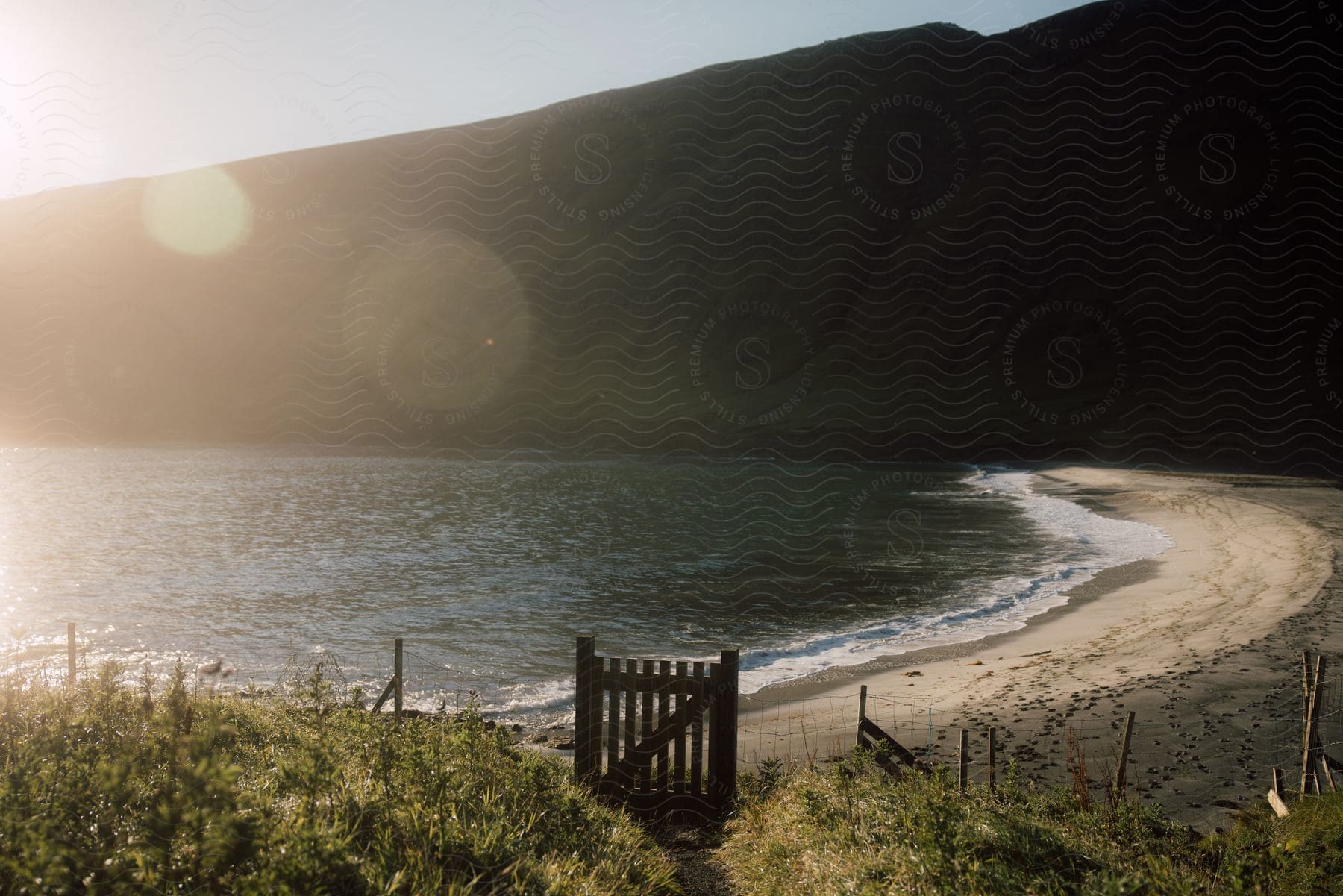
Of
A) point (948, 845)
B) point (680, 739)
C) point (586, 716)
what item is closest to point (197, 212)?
point (586, 716)

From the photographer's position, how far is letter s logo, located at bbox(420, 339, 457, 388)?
372ft

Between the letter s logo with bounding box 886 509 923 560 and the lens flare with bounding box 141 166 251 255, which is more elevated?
the lens flare with bounding box 141 166 251 255

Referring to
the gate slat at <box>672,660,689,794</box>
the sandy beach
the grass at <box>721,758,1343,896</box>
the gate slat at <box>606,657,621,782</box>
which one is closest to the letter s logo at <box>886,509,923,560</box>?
the sandy beach

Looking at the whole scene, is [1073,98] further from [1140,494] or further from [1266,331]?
[1140,494]

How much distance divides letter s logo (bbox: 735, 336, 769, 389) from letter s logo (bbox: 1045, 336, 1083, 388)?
38.4 meters

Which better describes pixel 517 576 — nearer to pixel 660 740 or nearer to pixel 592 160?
pixel 660 740

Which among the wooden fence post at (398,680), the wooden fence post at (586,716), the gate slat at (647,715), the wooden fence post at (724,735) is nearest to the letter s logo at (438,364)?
the wooden fence post at (398,680)

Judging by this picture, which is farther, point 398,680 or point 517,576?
point 517,576

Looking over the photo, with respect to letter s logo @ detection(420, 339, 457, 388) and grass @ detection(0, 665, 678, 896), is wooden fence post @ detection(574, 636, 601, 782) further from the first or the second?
letter s logo @ detection(420, 339, 457, 388)

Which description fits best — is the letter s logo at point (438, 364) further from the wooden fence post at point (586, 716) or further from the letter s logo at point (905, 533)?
the wooden fence post at point (586, 716)

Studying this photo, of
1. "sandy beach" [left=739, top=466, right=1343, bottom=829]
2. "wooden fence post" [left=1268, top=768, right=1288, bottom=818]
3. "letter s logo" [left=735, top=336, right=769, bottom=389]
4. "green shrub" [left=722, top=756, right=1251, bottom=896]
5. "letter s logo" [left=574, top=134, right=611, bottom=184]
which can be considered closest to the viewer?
"green shrub" [left=722, top=756, right=1251, bottom=896]

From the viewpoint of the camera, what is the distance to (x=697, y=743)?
7.79 meters

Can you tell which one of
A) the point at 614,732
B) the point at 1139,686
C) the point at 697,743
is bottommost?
the point at 1139,686

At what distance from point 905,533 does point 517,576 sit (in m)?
18.9
